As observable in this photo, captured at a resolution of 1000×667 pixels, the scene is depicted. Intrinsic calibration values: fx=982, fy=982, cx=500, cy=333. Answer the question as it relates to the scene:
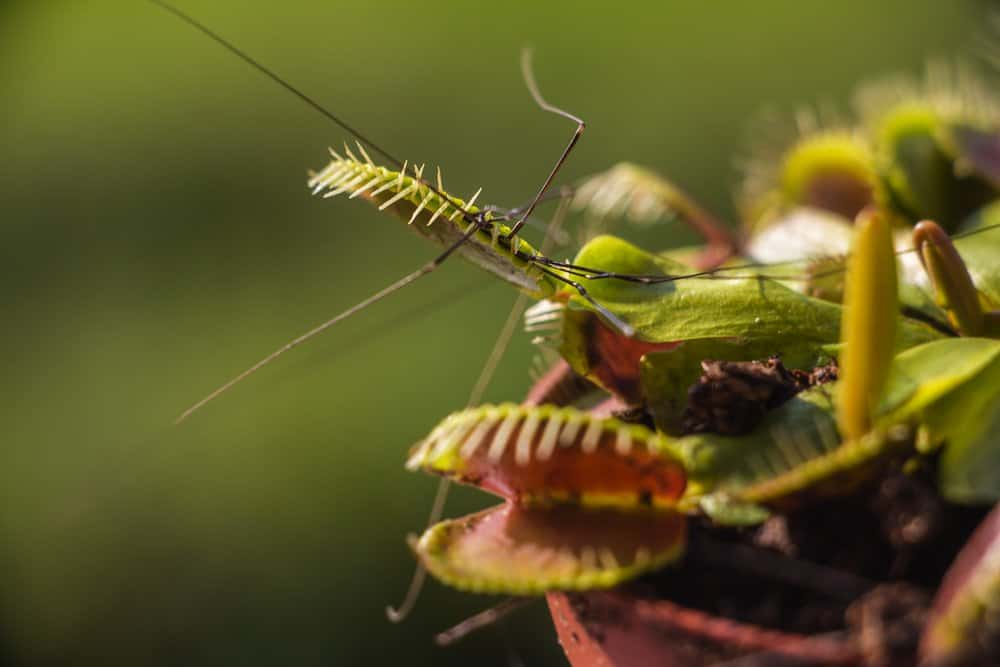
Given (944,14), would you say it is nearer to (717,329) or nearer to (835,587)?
(717,329)

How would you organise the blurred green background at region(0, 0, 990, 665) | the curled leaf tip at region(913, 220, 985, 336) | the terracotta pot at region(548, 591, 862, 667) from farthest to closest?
the blurred green background at region(0, 0, 990, 665) → the curled leaf tip at region(913, 220, 985, 336) → the terracotta pot at region(548, 591, 862, 667)

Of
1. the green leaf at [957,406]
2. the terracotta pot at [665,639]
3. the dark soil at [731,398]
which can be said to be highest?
the green leaf at [957,406]

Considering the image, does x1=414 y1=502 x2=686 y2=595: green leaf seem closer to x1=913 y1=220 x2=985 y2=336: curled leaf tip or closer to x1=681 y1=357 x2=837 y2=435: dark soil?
x1=681 y1=357 x2=837 y2=435: dark soil

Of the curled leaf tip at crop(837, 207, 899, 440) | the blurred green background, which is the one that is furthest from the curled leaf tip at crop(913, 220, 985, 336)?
the blurred green background

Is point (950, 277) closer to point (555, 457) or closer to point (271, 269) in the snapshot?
point (555, 457)

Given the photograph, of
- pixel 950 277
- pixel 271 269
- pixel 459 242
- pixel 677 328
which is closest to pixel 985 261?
pixel 950 277

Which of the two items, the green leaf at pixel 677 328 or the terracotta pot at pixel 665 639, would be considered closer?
the terracotta pot at pixel 665 639

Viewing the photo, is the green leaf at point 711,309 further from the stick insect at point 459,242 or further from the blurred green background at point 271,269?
the blurred green background at point 271,269

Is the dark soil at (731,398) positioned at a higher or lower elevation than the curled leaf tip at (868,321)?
lower

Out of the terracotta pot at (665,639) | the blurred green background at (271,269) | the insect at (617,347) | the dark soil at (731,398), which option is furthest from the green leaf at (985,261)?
the blurred green background at (271,269)
